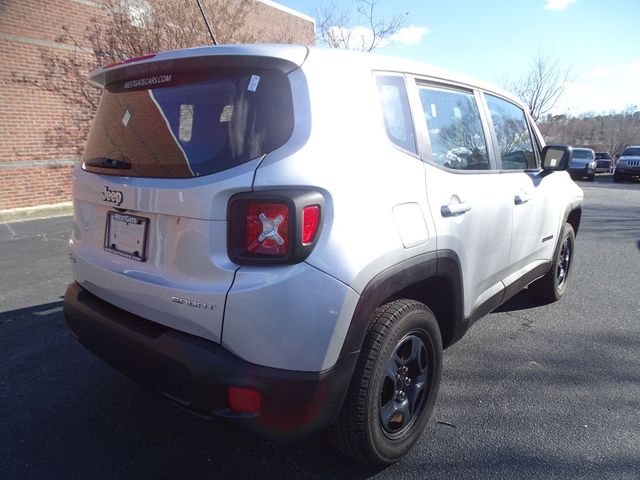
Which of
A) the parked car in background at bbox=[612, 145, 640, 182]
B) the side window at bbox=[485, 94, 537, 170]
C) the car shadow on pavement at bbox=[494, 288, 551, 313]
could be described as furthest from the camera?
the parked car in background at bbox=[612, 145, 640, 182]

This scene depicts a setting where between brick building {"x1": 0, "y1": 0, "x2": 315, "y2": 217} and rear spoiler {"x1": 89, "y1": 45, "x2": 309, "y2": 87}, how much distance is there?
9372mm

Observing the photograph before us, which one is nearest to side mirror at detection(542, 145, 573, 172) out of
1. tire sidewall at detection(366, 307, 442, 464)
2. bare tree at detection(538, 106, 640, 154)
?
tire sidewall at detection(366, 307, 442, 464)

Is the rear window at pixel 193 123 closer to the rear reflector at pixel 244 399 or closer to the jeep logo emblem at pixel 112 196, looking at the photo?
the jeep logo emblem at pixel 112 196

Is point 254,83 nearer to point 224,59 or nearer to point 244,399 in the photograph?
point 224,59

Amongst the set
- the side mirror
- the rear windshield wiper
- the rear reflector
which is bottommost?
the rear reflector

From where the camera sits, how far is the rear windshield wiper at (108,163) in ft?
6.81

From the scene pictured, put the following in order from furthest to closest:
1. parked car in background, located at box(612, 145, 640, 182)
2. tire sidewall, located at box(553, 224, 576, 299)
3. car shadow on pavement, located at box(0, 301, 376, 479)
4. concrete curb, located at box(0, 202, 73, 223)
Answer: parked car in background, located at box(612, 145, 640, 182), concrete curb, located at box(0, 202, 73, 223), tire sidewall, located at box(553, 224, 576, 299), car shadow on pavement, located at box(0, 301, 376, 479)

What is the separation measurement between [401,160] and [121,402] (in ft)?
7.17

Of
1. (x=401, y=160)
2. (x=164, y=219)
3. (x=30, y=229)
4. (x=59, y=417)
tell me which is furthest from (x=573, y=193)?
(x=30, y=229)

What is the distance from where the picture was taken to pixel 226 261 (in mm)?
1717

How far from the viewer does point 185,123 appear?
1.97 meters

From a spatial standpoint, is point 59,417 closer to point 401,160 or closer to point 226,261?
point 226,261

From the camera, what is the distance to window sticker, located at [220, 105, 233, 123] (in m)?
1.82

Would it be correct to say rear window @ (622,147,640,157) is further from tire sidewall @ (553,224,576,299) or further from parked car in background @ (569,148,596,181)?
tire sidewall @ (553,224,576,299)
